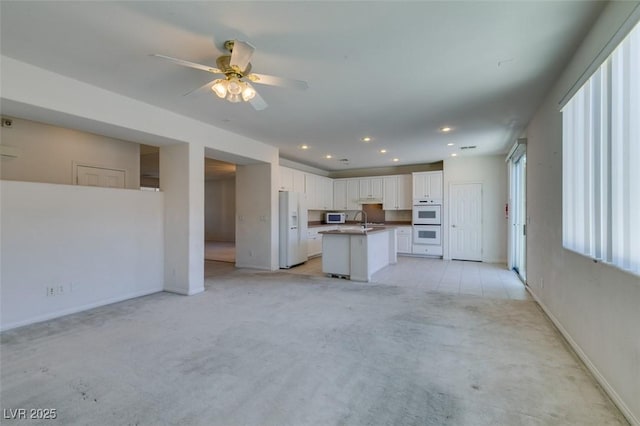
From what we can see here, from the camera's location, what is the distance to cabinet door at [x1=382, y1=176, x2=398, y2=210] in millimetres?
8656

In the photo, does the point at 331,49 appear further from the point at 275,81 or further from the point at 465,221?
the point at 465,221

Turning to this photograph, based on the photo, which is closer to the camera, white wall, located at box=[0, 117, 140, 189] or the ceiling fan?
the ceiling fan

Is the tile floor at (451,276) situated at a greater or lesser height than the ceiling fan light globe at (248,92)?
lesser

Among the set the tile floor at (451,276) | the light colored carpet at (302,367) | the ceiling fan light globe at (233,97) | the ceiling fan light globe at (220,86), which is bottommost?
the light colored carpet at (302,367)

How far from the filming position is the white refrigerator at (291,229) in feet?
21.2

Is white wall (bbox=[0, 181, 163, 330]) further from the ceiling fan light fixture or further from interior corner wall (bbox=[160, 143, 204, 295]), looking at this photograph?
the ceiling fan light fixture

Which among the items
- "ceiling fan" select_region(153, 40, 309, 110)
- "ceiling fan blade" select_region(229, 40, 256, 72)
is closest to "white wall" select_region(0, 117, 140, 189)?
"ceiling fan" select_region(153, 40, 309, 110)

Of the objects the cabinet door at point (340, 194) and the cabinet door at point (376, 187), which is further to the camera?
the cabinet door at point (340, 194)

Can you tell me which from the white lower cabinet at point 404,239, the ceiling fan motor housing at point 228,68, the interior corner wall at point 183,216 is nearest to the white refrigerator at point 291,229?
the interior corner wall at point 183,216

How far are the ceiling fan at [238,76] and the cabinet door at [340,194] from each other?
6.69 m

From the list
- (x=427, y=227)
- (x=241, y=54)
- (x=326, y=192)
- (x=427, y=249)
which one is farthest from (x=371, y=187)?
(x=241, y=54)

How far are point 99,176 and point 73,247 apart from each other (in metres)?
2.16

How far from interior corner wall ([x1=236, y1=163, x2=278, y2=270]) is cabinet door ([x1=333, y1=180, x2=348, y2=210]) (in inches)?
138

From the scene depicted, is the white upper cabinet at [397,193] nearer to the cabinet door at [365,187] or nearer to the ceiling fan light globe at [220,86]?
the cabinet door at [365,187]
